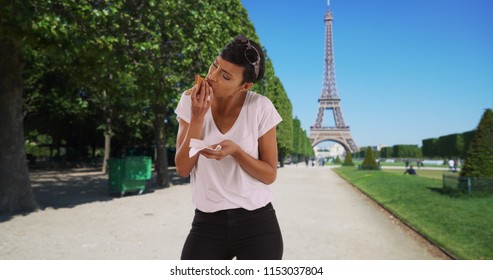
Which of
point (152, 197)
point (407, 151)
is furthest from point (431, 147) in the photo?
point (152, 197)

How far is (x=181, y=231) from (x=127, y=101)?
65.6ft

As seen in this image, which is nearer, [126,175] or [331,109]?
[126,175]

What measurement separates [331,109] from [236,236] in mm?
99733

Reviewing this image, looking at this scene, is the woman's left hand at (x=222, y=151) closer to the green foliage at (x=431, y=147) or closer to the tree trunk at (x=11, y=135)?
the tree trunk at (x=11, y=135)

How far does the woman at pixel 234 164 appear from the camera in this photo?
1782 mm

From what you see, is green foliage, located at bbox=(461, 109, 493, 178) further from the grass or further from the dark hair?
the dark hair

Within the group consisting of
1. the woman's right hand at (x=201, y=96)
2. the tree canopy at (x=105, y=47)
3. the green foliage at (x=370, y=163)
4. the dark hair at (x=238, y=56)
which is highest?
the tree canopy at (x=105, y=47)

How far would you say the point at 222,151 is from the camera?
1.65 metres

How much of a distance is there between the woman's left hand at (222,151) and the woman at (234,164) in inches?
2.5

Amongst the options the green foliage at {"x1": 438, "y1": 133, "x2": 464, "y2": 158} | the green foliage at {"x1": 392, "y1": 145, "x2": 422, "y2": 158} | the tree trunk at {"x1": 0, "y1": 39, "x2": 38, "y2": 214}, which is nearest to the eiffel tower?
the green foliage at {"x1": 392, "y1": 145, "x2": 422, "y2": 158}

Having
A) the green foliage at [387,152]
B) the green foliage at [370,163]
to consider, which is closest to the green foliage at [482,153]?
the green foliage at [370,163]

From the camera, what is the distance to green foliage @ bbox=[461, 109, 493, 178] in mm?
13602

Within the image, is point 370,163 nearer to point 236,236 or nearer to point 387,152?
point 236,236

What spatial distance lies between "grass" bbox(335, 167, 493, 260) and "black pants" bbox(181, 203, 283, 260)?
18.8 ft
